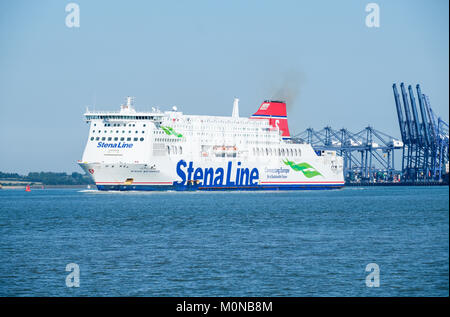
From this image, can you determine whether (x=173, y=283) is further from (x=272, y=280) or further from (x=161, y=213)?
(x=161, y=213)

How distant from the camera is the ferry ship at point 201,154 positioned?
56.2 meters

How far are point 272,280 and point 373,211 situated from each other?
22333 mm

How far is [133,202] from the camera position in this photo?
45281 mm

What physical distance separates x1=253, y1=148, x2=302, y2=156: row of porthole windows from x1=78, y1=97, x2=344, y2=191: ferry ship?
93 millimetres

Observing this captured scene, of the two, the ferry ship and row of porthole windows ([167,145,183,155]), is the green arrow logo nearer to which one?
→ the ferry ship

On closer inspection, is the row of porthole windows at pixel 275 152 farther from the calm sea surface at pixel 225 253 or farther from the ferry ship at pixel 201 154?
the calm sea surface at pixel 225 253

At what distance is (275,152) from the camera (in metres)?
67.8

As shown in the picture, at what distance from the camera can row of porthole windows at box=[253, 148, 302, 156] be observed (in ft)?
218

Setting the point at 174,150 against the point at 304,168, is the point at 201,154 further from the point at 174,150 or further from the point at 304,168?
the point at 304,168

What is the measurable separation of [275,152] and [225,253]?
154 feet

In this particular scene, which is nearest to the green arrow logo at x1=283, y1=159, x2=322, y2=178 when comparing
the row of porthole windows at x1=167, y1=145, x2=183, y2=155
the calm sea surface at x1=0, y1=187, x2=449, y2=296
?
the row of porthole windows at x1=167, y1=145, x2=183, y2=155

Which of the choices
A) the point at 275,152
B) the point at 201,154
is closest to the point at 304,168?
the point at 275,152
